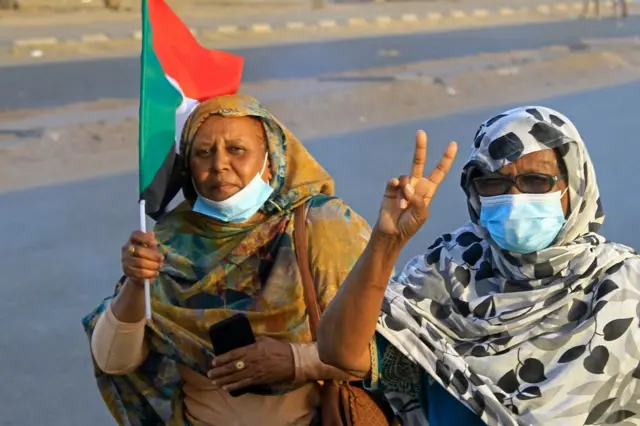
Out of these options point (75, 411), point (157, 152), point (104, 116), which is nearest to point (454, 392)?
point (157, 152)

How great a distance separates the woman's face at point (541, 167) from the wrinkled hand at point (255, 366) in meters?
0.67

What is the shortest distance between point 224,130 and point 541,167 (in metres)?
0.82

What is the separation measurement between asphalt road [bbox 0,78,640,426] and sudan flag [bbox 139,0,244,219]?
1989mm

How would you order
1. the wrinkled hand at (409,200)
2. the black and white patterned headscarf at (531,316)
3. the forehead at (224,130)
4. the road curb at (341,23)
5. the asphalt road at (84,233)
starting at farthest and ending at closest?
the road curb at (341,23) < the asphalt road at (84,233) < the forehead at (224,130) < the black and white patterned headscarf at (531,316) < the wrinkled hand at (409,200)

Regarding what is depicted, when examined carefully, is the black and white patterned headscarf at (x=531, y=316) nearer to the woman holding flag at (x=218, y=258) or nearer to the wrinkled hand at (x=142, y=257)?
the woman holding flag at (x=218, y=258)

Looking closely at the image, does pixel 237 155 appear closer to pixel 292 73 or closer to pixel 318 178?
pixel 318 178

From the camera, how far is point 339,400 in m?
2.48

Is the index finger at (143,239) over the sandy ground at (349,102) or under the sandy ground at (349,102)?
over

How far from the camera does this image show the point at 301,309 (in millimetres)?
2520

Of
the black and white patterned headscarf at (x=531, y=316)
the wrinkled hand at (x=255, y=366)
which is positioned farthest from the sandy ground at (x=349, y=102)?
the black and white patterned headscarf at (x=531, y=316)

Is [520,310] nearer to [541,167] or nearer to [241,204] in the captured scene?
[541,167]

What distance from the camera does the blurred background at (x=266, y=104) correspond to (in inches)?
211

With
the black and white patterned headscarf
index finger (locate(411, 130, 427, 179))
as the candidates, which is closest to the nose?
the black and white patterned headscarf

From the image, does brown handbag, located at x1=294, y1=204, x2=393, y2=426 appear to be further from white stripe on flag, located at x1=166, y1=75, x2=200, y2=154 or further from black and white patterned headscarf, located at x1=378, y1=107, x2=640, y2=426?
white stripe on flag, located at x1=166, y1=75, x2=200, y2=154
